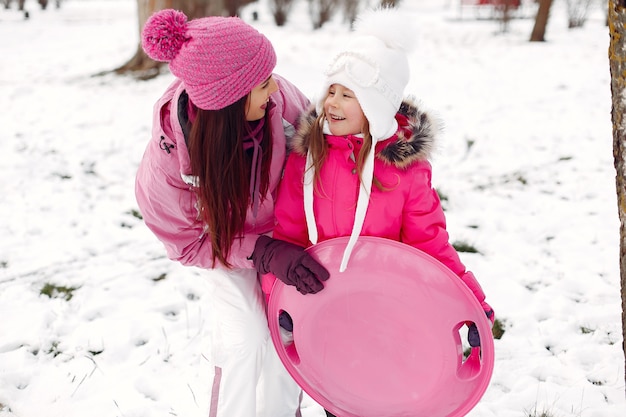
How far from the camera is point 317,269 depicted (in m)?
1.62

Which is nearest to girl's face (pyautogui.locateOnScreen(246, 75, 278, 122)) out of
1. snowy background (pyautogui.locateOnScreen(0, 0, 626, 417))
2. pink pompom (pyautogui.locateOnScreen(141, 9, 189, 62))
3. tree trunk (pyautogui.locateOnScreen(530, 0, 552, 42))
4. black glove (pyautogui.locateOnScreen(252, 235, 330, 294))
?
pink pompom (pyautogui.locateOnScreen(141, 9, 189, 62))

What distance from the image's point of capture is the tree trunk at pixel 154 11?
6871mm

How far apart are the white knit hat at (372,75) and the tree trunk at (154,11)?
5842 millimetres

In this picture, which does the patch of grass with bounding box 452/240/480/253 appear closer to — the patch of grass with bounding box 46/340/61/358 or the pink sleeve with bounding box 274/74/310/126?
the pink sleeve with bounding box 274/74/310/126

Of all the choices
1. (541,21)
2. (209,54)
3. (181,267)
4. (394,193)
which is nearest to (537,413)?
(394,193)

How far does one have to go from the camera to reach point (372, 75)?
5.28 ft

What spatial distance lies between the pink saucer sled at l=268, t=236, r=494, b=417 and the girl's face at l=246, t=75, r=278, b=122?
0.46 metres

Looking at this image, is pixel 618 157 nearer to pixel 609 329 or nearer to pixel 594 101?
pixel 609 329

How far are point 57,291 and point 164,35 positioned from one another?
6.18 feet

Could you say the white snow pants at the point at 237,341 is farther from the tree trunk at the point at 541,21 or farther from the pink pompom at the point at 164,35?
the tree trunk at the point at 541,21

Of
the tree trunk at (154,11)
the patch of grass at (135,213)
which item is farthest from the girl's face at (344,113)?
the tree trunk at (154,11)

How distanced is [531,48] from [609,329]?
24.4ft

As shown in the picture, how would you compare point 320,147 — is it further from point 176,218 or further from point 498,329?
point 498,329

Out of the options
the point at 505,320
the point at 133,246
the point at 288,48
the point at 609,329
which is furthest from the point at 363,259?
the point at 288,48
